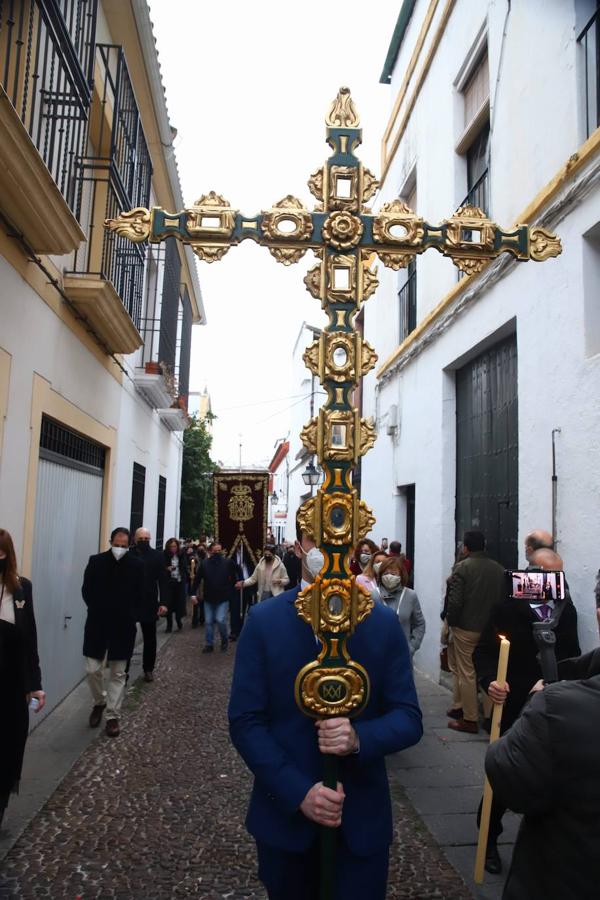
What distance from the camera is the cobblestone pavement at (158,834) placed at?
11.1 ft

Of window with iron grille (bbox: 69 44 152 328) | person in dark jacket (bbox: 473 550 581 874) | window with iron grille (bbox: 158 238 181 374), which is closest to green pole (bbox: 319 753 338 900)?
person in dark jacket (bbox: 473 550 581 874)

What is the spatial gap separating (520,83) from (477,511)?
4072 millimetres

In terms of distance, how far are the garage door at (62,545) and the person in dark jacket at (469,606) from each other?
3.57 metres

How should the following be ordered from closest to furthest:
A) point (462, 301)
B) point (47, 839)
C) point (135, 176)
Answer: point (47, 839) < point (462, 301) < point (135, 176)

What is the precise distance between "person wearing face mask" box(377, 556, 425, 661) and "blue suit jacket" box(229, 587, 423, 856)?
12.4 feet

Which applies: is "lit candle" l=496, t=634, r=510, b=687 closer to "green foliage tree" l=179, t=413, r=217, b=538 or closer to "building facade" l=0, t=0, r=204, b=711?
"building facade" l=0, t=0, r=204, b=711

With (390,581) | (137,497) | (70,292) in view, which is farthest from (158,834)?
(137,497)

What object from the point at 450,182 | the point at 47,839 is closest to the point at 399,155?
the point at 450,182

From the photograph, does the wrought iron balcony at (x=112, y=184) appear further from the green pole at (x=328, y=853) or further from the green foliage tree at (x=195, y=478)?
the green foliage tree at (x=195, y=478)

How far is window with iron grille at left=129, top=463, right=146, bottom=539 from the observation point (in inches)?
418

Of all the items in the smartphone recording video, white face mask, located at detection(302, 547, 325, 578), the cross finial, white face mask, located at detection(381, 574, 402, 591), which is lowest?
white face mask, located at detection(381, 574, 402, 591)

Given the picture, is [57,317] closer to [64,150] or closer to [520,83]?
[64,150]

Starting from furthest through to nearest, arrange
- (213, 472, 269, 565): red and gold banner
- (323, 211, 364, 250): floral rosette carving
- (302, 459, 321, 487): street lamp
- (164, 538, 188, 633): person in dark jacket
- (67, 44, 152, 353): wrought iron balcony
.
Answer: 1. (302, 459, 321, 487): street lamp
2. (213, 472, 269, 565): red and gold banner
3. (164, 538, 188, 633): person in dark jacket
4. (67, 44, 152, 353): wrought iron balcony
5. (323, 211, 364, 250): floral rosette carving

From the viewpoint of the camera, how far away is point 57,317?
20.4ft
